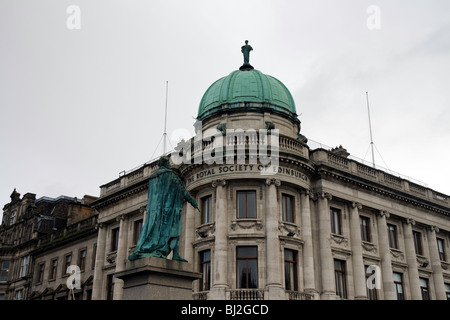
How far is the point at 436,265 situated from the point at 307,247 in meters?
13.5

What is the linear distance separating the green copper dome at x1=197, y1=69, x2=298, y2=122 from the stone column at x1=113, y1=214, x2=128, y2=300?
9749 millimetres

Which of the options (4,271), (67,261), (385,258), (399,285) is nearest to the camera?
(385,258)

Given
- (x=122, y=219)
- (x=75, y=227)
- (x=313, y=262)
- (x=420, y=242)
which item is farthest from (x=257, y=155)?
(x=75, y=227)

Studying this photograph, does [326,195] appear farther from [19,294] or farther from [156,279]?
[19,294]

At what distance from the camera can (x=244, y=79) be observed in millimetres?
38844

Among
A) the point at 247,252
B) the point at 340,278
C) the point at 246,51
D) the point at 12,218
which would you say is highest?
the point at 246,51

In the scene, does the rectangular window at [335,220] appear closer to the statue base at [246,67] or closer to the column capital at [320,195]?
the column capital at [320,195]

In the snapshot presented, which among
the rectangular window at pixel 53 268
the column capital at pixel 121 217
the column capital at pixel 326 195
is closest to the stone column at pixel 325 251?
the column capital at pixel 326 195

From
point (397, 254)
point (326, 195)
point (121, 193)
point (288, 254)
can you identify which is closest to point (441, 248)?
point (397, 254)

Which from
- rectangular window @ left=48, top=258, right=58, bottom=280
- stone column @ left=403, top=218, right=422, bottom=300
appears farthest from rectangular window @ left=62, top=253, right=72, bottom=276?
stone column @ left=403, top=218, right=422, bottom=300

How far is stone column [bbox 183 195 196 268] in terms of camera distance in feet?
108

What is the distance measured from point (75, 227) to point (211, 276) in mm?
23465

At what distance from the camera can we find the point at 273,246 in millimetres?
30672
